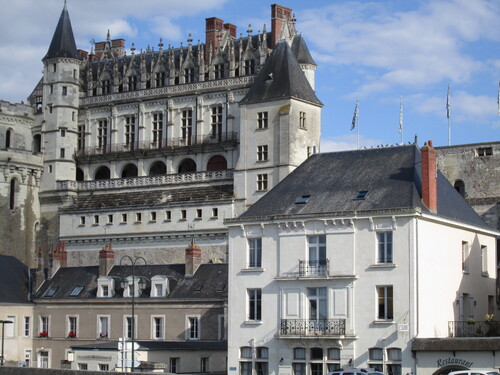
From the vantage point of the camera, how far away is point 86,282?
177 feet

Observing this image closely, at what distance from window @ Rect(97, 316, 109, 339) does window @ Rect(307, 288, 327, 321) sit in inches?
539

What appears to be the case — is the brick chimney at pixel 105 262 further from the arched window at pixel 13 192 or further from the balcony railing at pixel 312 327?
the arched window at pixel 13 192

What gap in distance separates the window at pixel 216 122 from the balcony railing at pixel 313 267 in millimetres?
32033

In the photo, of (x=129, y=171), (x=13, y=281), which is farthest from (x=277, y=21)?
(x=13, y=281)

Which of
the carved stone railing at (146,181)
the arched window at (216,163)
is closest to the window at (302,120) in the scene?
the carved stone railing at (146,181)

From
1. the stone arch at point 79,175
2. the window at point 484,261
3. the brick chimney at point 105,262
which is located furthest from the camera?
the stone arch at point 79,175

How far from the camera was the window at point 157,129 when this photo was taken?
75625 millimetres

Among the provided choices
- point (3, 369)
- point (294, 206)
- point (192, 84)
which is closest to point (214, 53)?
point (192, 84)

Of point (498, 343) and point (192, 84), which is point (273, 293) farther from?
point (192, 84)

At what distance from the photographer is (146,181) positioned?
7262 centimetres

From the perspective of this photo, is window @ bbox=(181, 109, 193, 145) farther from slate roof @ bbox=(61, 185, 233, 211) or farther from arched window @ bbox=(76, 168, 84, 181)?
arched window @ bbox=(76, 168, 84, 181)

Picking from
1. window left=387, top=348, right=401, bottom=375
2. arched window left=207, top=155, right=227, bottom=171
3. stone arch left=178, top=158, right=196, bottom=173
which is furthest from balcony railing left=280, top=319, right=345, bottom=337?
stone arch left=178, top=158, right=196, bottom=173

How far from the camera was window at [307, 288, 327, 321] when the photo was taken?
4053cm

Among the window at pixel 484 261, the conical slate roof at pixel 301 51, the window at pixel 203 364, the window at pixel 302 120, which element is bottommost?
the window at pixel 203 364
